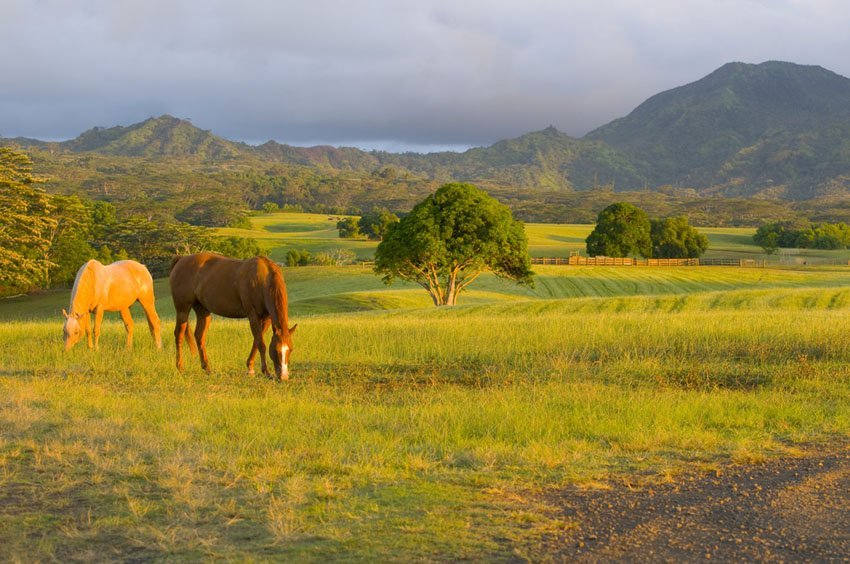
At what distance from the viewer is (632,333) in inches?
815

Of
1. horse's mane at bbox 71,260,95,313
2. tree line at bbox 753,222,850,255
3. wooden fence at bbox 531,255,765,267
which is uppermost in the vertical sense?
horse's mane at bbox 71,260,95,313

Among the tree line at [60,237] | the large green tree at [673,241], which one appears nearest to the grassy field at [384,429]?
the tree line at [60,237]

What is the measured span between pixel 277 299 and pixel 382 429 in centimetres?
492

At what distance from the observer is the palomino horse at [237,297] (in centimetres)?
1455

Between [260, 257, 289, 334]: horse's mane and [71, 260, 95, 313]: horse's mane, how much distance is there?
632 centimetres

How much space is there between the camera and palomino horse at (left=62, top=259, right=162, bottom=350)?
60.7ft

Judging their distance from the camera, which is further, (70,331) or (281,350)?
(70,331)

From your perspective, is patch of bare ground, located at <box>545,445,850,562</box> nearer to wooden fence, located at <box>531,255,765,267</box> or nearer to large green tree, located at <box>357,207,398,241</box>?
wooden fence, located at <box>531,255,765,267</box>

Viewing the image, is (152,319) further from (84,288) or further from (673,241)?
(673,241)

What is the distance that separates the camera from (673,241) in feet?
333

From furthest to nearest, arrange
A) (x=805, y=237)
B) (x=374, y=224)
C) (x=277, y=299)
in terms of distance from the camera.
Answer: (x=374, y=224)
(x=805, y=237)
(x=277, y=299)

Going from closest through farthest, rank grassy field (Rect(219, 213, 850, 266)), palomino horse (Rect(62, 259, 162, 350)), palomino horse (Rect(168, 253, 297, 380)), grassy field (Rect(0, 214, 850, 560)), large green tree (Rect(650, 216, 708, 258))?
grassy field (Rect(0, 214, 850, 560)) < palomino horse (Rect(168, 253, 297, 380)) < palomino horse (Rect(62, 259, 162, 350)) < large green tree (Rect(650, 216, 708, 258)) < grassy field (Rect(219, 213, 850, 266))

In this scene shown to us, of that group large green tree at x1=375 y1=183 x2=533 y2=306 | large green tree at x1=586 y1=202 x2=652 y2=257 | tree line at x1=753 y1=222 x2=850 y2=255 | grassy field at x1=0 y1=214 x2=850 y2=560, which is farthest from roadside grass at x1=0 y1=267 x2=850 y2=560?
tree line at x1=753 y1=222 x2=850 y2=255

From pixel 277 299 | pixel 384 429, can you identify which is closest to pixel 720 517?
pixel 384 429
